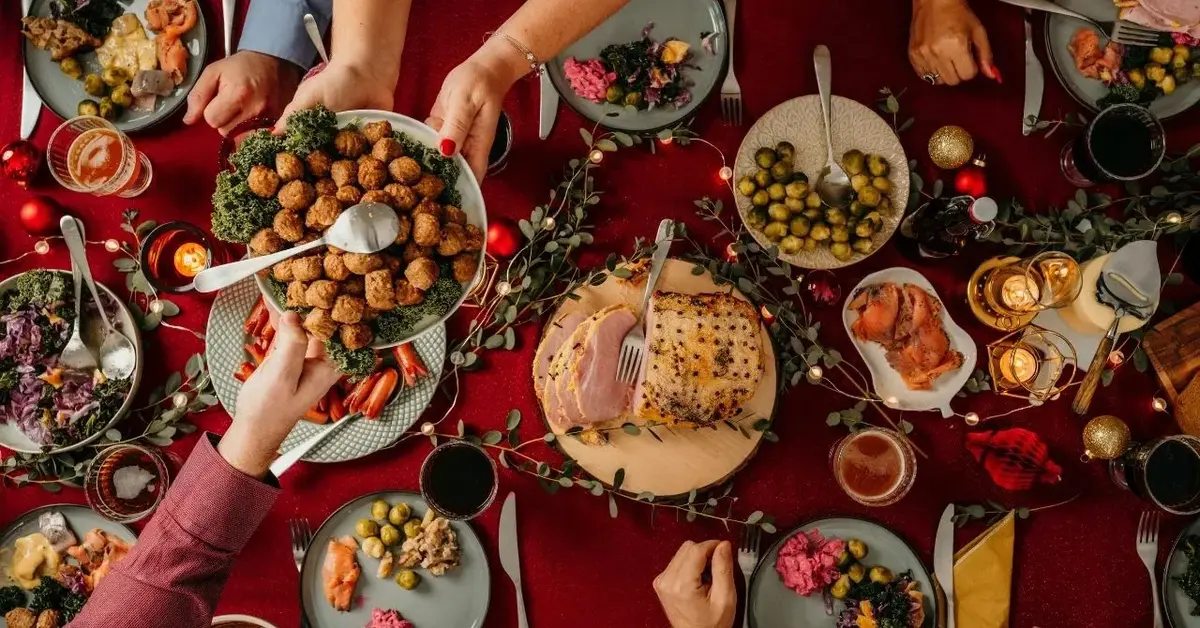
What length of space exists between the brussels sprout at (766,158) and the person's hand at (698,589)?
3.93 feet

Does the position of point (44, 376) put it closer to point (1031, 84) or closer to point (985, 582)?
point (985, 582)

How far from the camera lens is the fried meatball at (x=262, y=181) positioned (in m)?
1.72

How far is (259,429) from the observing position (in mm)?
1953

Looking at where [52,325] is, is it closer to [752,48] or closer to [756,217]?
[756,217]

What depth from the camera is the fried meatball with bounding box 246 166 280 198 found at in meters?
1.72

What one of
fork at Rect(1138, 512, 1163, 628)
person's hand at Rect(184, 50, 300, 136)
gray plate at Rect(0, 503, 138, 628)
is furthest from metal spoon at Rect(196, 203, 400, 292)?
fork at Rect(1138, 512, 1163, 628)

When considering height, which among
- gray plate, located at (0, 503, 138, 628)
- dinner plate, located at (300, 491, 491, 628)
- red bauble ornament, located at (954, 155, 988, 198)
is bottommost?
gray plate, located at (0, 503, 138, 628)

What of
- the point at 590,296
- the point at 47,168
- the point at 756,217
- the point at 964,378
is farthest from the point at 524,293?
the point at 47,168

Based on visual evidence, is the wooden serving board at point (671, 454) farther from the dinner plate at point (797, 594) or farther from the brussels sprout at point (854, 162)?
the brussels sprout at point (854, 162)

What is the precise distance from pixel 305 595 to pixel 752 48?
7.69 ft

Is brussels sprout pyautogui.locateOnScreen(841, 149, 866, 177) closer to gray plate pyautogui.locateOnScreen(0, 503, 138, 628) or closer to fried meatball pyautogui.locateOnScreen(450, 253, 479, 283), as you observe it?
fried meatball pyautogui.locateOnScreen(450, 253, 479, 283)

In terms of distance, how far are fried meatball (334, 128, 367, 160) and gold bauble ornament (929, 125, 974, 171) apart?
1.85 m

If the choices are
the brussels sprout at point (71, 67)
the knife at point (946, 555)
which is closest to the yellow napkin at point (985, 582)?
the knife at point (946, 555)

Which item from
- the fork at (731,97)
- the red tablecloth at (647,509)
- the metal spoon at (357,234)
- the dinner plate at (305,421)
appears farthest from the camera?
the fork at (731,97)
